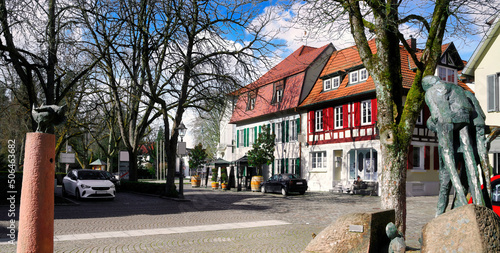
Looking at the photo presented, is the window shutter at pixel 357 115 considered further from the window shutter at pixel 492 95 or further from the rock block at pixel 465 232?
the rock block at pixel 465 232

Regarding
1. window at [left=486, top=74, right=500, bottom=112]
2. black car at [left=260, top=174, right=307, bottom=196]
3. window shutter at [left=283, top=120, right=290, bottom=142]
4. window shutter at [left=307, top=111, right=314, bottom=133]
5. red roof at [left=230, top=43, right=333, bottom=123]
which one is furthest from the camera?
window shutter at [left=283, top=120, right=290, bottom=142]

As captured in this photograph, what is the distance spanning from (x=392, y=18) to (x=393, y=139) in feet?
7.49

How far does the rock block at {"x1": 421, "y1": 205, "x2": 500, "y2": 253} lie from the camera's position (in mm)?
4207

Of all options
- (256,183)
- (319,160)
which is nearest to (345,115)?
(319,160)

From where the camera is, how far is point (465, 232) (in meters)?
4.30

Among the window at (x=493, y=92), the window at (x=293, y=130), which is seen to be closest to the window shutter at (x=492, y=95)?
the window at (x=493, y=92)

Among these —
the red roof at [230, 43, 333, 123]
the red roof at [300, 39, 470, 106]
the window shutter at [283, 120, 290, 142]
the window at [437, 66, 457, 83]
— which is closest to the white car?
the red roof at [230, 43, 333, 123]

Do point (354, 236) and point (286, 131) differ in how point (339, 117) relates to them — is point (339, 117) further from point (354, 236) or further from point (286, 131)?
point (354, 236)

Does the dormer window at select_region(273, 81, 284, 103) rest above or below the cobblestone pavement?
above

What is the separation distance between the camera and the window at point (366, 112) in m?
26.5

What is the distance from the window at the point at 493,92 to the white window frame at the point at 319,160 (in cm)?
1235

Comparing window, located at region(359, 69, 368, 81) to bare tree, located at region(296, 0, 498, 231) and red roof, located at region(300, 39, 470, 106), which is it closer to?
red roof, located at region(300, 39, 470, 106)

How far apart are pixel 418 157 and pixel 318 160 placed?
6.81 m

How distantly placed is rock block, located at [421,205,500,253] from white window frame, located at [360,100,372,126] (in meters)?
22.6
